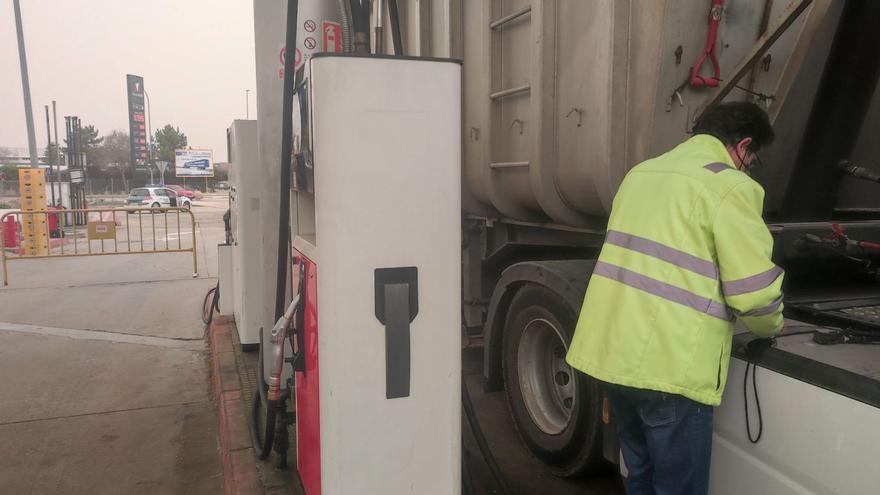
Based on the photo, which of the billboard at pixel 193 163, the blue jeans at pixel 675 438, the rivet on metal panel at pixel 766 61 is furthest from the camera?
the billboard at pixel 193 163

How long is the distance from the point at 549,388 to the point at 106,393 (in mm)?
3539

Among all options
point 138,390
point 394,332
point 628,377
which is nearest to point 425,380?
point 394,332

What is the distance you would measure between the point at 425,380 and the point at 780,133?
2243mm

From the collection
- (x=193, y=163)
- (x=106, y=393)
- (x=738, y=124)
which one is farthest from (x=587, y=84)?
(x=193, y=163)

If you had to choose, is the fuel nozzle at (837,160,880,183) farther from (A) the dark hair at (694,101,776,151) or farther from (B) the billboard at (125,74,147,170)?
(B) the billboard at (125,74,147,170)

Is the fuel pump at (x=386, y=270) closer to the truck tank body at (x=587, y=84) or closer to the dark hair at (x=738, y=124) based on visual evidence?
the dark hair at (x=738, y=124)

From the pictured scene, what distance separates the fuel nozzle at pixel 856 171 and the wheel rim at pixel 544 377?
1635mm

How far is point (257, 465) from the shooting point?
138 inches

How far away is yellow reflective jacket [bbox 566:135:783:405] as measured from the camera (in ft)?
6.56

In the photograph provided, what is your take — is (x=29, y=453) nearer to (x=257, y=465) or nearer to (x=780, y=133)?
(x=257, y=465)

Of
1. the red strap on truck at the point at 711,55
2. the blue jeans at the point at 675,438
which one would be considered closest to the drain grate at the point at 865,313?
the blue jeans at the point at 675,438

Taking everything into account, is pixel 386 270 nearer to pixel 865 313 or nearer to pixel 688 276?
pixel 688 276

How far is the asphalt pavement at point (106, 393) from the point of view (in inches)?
153

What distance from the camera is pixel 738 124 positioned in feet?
7.41
